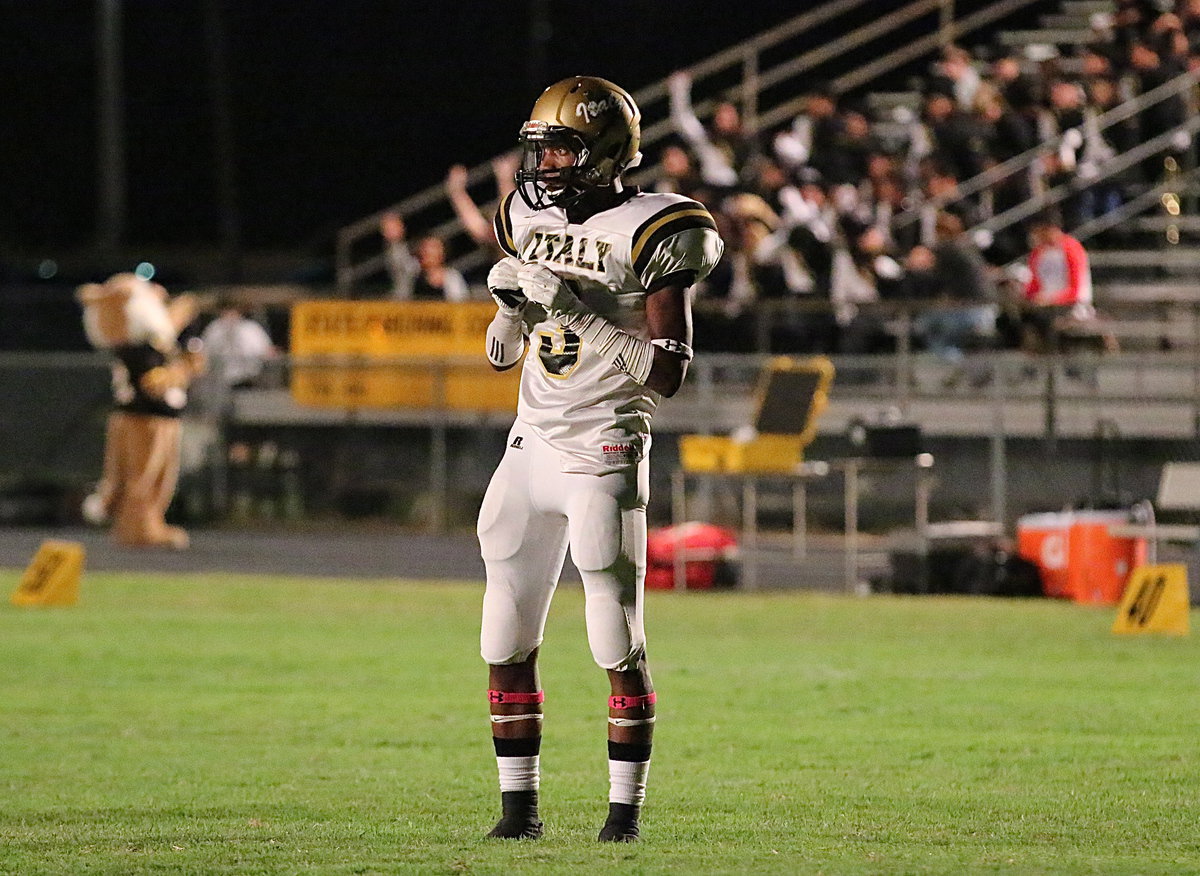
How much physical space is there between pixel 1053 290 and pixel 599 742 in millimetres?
10025

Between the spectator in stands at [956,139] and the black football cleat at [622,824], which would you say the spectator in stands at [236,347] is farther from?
the black football cleat at [622,824]

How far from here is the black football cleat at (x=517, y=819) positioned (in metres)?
5.88

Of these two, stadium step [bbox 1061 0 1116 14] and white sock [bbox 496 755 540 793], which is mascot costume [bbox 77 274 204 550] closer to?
stadium step [bbox 1061 0 1116 14]

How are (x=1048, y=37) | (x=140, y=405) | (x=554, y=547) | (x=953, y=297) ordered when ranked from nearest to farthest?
(x=554, y=547), (x=140, y=405), (x=953, y=297), (x=1048, y=37)

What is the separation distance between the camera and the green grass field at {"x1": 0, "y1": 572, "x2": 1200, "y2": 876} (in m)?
5.78

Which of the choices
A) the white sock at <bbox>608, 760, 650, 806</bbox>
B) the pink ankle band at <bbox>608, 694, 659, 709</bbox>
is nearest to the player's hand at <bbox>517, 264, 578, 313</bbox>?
the pink ankle band at <bbox>608, 694, 659, 709</bbox>

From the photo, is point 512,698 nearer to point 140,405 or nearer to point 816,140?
point 140,405

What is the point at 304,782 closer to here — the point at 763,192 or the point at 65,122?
the point at 763,192

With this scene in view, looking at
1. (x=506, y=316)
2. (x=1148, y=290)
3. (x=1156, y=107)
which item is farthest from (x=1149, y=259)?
(x=506, y=316)

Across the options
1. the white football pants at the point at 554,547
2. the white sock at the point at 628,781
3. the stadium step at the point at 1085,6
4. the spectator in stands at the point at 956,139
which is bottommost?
the white sock at the point at 628,781

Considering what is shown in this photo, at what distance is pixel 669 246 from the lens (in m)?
5.70

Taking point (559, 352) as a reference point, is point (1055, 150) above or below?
above

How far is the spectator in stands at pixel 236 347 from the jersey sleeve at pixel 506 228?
1272 centimetres

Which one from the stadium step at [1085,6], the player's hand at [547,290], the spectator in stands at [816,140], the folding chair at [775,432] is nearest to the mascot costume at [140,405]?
the folding chair at [775,432]
